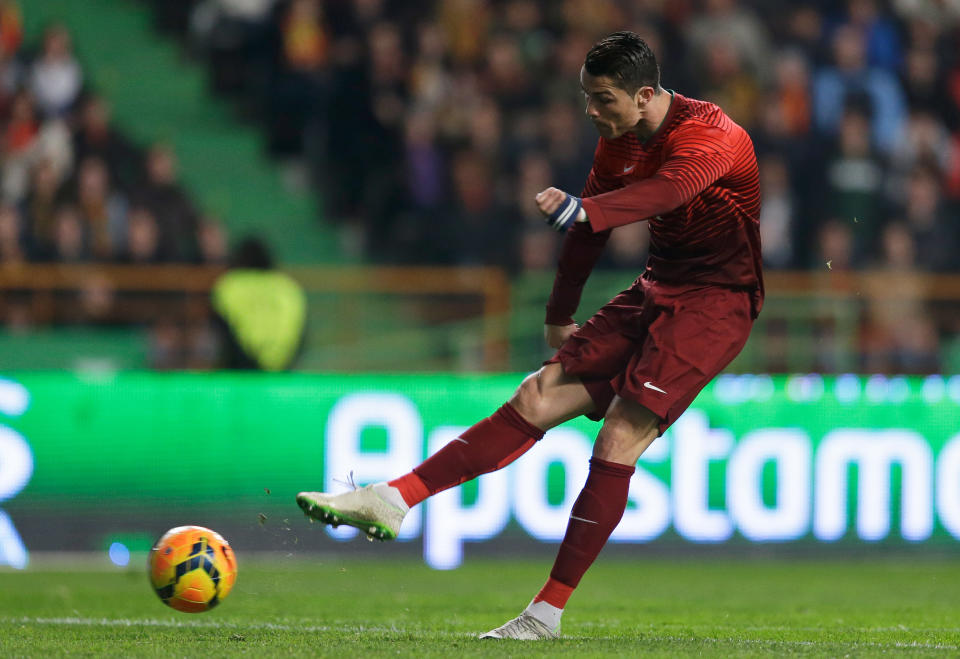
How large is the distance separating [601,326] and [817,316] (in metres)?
6.64

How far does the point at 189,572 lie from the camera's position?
5492 mm

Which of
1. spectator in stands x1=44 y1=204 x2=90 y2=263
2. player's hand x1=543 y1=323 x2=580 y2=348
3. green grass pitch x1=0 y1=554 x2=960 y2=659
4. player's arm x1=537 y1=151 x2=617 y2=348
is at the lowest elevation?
green grass pitch x1=0 y1=554 x2=960 y2=659

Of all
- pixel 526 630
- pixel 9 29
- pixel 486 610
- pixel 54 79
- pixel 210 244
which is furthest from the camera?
pixel 9 29

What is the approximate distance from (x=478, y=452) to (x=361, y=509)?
51cm

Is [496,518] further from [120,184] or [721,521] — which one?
[120,184]

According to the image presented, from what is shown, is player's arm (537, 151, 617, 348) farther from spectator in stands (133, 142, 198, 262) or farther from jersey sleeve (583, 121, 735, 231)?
spectator in stands (133, 142, 198, 262)

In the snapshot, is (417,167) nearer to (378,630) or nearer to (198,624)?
(198,624)

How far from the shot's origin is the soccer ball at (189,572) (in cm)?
548

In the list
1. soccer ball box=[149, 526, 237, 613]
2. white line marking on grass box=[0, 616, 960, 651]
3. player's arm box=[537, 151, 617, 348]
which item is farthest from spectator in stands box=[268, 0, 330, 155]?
soccer ball box=[149, 526, 237, 613]

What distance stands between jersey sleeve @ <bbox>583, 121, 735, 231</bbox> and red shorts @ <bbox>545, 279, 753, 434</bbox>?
0.53 meters

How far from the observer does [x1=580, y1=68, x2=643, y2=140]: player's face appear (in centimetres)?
508

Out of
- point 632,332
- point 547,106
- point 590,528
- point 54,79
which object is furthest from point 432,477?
point 54,79

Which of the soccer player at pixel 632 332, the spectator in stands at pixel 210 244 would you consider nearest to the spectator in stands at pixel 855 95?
the spectator in stands at pixel 210 244

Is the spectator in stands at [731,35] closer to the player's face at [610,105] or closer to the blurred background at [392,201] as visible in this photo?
the blurred background at [392,201]
